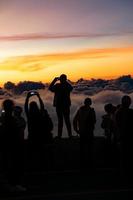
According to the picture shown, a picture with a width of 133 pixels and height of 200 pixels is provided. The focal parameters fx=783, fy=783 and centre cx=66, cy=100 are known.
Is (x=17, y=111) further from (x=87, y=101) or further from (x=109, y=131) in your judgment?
(x=109, y=131)

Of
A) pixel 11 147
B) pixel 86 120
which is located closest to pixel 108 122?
pixel 86 120

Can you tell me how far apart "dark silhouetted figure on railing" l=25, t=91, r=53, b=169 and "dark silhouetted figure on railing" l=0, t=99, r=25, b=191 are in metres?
2.19

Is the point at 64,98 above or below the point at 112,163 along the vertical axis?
above

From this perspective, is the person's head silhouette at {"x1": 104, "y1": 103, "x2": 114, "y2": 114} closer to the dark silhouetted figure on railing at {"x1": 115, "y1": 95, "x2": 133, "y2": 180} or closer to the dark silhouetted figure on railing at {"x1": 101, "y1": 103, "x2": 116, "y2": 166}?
the dark silhouetted figure on railing at {"x1": 101, "y1": 103, "x2": 116, "y2": 166}

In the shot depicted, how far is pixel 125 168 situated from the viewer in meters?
18.5

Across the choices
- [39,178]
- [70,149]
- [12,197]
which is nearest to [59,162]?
[70,149]

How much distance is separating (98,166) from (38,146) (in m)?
1.88

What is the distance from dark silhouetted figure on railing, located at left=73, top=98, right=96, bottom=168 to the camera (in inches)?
768

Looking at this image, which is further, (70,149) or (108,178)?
(70,149)

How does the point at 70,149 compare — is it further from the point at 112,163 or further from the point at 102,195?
the point at 102,195

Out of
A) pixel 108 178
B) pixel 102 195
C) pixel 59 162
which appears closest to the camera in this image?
pixel 102 195

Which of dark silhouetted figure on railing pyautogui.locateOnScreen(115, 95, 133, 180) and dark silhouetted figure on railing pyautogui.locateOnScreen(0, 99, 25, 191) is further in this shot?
dark silhouetted figure on railing pyautogui.locateOnScreen(115, 95, 133, 180)

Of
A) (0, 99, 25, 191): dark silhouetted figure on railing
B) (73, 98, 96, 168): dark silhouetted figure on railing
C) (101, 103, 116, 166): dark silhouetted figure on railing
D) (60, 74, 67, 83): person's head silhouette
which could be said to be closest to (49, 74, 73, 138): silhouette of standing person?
(60, 74, 67, 83): person's head silhouette

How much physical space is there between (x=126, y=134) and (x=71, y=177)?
5.40 ft
